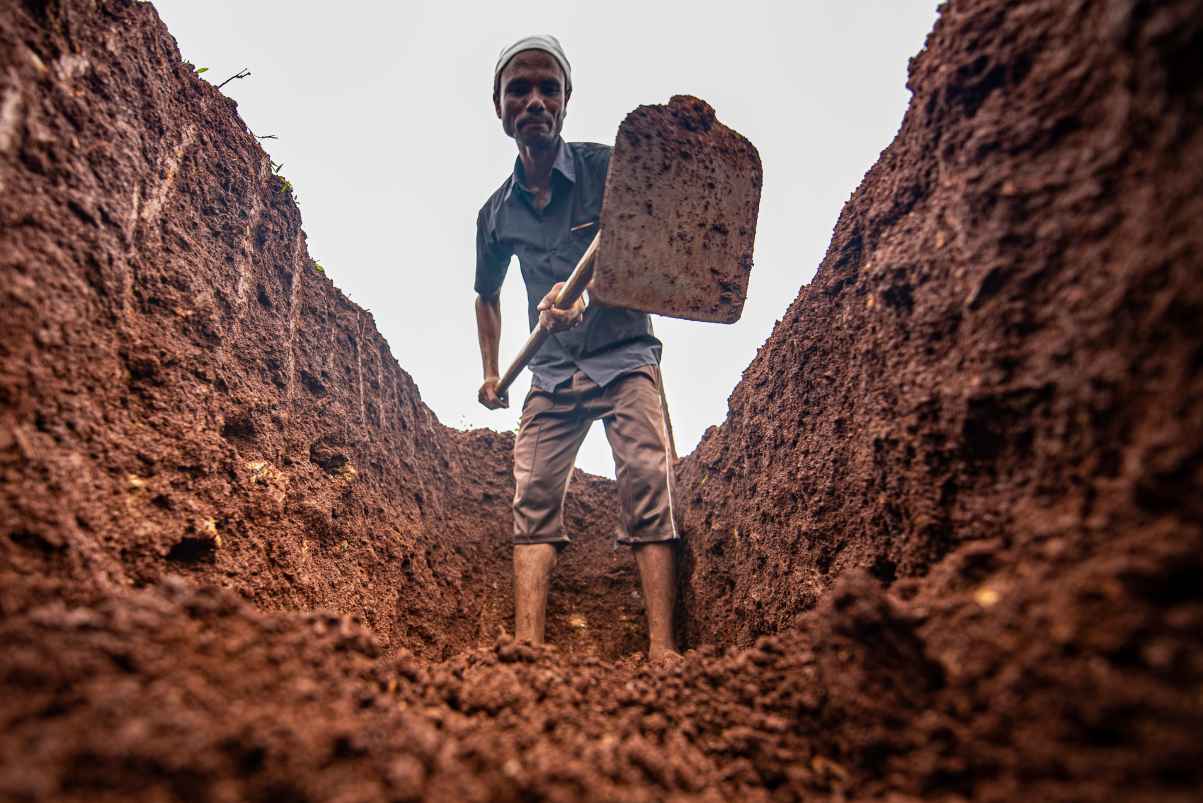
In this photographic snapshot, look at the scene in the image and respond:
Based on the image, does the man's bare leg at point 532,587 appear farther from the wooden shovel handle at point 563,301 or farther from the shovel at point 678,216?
the shovel at point 678,216

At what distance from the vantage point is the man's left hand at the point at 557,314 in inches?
109

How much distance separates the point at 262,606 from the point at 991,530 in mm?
1786

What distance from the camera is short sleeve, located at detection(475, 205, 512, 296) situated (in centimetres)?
331

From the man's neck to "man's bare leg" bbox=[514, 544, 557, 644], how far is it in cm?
177

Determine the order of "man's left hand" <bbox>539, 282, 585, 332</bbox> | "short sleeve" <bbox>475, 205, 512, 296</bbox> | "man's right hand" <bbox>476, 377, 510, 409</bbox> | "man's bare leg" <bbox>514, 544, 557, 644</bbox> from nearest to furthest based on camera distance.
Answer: "man's bare leg" <bbox>514, 544, 557, 644</bbox>
"man's left hand" <bbox>539, 282, 585, 332</bbox>
"short sleeve" <bbox>475, 205, 512, 296</bbox>
"man's right hand" <bbox>476, 377, 510, 409</bbox>

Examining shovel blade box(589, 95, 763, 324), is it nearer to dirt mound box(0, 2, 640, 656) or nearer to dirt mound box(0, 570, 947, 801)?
dirt mound box(0, 2, 640, 656)

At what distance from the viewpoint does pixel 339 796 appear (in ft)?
2.43

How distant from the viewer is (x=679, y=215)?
2.38 m

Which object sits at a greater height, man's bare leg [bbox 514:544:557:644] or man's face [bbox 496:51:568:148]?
man's face [bbox 496:51:568:148]

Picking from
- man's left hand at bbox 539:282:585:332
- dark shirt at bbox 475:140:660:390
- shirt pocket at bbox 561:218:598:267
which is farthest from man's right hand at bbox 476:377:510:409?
shirt pocket at bbox 561:218:598:267

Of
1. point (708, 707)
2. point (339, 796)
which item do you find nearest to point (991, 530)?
point (708, 707)

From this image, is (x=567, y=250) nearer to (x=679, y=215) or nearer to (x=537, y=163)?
(x=537, y=163)

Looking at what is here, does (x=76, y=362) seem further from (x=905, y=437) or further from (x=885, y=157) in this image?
(x=885, y=157)

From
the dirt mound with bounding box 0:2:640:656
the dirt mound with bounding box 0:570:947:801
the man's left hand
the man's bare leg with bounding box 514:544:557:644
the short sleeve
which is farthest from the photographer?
the short sleeve
